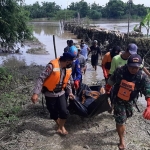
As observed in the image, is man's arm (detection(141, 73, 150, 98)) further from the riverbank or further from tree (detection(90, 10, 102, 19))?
tree (detection(90, 10, 102, 19))

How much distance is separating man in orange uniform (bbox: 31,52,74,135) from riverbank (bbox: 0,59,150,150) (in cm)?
29

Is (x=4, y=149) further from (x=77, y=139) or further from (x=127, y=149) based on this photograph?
(x=127, y=149)

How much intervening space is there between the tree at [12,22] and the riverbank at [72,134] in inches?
234

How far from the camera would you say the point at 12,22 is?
11.4m

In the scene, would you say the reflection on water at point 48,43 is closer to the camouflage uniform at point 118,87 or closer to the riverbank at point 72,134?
the riverbank at point 72,134

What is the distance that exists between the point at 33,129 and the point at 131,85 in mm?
2037

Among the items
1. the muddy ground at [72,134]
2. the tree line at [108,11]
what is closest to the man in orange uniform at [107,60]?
the muddy ground at [72,134]

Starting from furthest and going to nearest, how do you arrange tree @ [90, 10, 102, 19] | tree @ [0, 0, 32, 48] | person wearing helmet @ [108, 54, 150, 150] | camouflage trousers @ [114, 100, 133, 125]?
tree @ [90, 10, 102, 19] < tree @ [0, 0, 32, 48] < camouflage trousers @ [114, 100, 133, 125] < person wearing helmet @ [108, 54, 150, 150]

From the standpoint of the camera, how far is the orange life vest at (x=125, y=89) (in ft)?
13.0

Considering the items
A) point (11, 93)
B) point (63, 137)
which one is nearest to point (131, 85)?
point (63, 137)

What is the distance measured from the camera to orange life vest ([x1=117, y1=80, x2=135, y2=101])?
13.0 feet

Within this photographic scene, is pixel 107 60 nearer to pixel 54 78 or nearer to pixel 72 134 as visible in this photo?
pixel 72 134

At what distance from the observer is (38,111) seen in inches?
234

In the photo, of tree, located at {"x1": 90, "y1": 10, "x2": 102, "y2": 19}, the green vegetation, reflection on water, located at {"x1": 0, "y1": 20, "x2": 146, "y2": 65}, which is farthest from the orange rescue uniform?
tree, located at {"x1": 90, "y1": 10, "x2": 102, "y2": 19}
